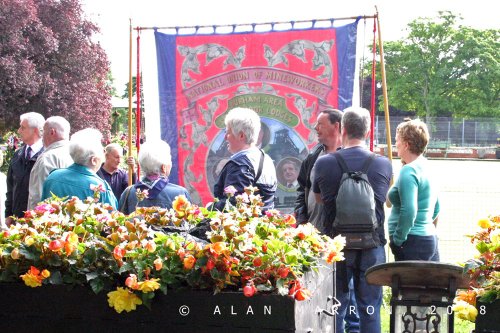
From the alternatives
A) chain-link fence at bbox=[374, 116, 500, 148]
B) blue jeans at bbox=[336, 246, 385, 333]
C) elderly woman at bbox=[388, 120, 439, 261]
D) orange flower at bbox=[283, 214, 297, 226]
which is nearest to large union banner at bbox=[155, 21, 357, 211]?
elderly woman at bbox=[388, 120, 439, 261]

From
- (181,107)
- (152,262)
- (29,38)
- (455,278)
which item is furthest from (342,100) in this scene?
(29,38)

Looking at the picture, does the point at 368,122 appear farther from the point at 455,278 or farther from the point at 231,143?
the point at 455,278

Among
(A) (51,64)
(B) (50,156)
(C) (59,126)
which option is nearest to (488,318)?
(B) (50,156)

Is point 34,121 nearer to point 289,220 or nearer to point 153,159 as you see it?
point 153,159

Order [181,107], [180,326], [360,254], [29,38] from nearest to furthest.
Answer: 1. [180,326]
2. [360,254]
3. [181,107]
4. [29,38]

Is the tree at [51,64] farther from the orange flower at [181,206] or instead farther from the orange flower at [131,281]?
the orange flower at [131,281]

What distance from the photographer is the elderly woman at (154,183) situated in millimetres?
4711

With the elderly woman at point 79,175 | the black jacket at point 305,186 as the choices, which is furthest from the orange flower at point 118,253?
the black jacket at point 305,186

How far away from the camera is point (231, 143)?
5203 millimetres

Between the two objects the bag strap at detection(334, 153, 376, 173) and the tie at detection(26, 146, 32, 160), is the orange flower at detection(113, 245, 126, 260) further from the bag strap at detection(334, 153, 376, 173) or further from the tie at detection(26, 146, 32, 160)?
→ the tie at detection(26, 146, 32, 160)

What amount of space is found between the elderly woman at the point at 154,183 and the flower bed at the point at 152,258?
4.40 feet

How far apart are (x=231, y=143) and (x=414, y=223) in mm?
1327

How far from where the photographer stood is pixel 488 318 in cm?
296

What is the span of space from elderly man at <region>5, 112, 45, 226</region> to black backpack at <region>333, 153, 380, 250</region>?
293 centimetres
